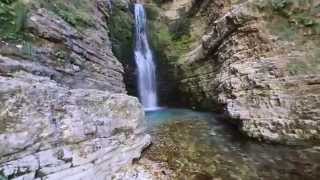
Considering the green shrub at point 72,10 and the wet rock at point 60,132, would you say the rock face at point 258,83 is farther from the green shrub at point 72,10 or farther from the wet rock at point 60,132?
the green shrub at point 72,10

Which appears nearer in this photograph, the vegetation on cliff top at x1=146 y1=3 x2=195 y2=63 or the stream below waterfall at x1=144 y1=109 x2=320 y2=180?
the stream below waterfall at x1=144 y1=109 x2=320 y2=180

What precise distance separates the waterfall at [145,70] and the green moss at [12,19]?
751cm

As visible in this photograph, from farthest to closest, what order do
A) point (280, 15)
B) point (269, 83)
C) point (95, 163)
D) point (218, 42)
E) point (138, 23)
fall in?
point (138, 23), point (218, 42), point (280, 15), point (269, 83), point (95, 163)

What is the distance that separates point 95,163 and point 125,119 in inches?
51.3

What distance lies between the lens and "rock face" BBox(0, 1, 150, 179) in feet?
12.0

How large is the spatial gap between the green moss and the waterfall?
24.7 feet

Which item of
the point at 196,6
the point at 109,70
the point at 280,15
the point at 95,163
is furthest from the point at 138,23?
the point at 95,163

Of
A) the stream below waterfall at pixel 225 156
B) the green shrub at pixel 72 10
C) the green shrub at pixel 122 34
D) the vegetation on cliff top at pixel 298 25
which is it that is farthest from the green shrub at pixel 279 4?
the green shrub at pixel 122 34

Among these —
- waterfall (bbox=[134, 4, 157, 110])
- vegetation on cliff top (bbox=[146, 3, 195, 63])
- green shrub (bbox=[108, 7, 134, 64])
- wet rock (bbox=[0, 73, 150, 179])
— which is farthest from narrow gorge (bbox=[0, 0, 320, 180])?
vegetation on cliff top (bbox=[146, 3, 195, 63])

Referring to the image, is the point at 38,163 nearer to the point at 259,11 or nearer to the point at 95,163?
the point at 95,163

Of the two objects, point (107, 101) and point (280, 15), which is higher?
point (280, 15)

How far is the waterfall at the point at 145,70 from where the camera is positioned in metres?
13.1

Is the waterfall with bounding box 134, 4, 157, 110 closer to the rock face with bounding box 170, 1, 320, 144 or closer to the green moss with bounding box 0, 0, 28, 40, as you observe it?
the rock face with bounding box 170, 1, 320, 144

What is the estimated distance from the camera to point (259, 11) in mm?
8797
